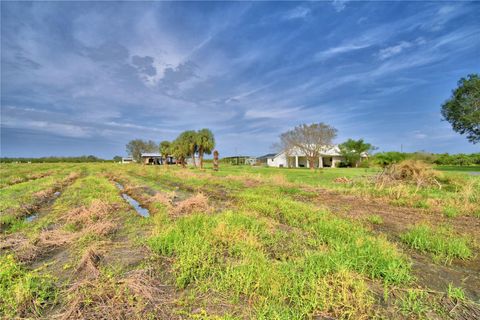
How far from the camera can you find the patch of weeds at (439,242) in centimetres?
488

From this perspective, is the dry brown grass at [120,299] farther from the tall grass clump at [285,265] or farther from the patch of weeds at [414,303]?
the patch of weeds at [414,303]

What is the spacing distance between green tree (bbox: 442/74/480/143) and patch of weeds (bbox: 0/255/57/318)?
144ft

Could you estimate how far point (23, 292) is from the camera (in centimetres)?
324

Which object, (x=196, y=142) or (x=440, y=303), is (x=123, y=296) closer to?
(x=440, y=303)

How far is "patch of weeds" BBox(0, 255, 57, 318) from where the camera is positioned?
313 centimetres

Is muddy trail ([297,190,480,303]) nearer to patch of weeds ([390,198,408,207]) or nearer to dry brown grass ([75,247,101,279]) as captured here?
patch of weeds ([390,198,408,207])

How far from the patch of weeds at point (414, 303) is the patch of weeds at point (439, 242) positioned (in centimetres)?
199

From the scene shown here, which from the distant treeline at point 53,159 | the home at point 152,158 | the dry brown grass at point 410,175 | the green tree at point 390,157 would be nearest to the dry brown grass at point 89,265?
the dry brown grass at point 410,175

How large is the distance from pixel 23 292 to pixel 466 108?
45166 millimetres

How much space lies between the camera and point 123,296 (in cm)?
329

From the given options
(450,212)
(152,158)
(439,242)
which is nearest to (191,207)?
(439,242)

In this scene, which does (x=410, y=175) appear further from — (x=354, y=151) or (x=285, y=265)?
(x=354, y=151)

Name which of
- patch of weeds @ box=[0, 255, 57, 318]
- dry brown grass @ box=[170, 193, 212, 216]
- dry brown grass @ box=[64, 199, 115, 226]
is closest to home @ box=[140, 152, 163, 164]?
dry brown grass @ box=[64, 199, 115, 226]

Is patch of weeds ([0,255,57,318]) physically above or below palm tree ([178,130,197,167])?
below
